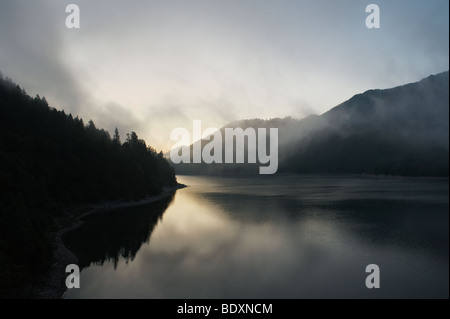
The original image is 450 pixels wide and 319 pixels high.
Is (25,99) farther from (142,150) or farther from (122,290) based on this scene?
(122,290)

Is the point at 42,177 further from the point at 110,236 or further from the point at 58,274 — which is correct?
the point at 58,274

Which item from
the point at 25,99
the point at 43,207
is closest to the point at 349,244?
the point at 43,207

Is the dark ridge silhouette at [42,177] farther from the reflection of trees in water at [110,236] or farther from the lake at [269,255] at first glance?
the lake at [269,255]

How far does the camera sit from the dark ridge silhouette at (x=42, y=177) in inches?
1214

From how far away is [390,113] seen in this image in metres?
61.9

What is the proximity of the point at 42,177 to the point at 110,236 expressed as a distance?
2318cm

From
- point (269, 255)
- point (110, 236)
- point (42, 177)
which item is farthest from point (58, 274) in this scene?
point (42, 177)

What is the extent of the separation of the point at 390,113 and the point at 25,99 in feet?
409

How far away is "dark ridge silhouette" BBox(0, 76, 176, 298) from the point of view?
30.8 meters

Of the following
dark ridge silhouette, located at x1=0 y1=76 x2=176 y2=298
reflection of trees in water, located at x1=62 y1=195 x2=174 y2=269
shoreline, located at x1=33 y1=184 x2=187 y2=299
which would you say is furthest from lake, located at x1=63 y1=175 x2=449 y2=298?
dark ridge silhouette, located at x1=0 y1=76 x2=176 y2=298

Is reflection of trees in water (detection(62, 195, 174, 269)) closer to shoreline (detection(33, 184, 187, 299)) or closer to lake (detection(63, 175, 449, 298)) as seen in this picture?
lake (detection(63, 175, 449, 298))

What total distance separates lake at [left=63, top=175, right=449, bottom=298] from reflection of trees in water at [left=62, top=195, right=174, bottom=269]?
161 mm

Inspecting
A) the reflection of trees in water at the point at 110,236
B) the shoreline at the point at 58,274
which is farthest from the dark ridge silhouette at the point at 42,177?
the reflection of trees in water at the point at 110,236

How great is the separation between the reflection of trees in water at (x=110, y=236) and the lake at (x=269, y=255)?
16cm
